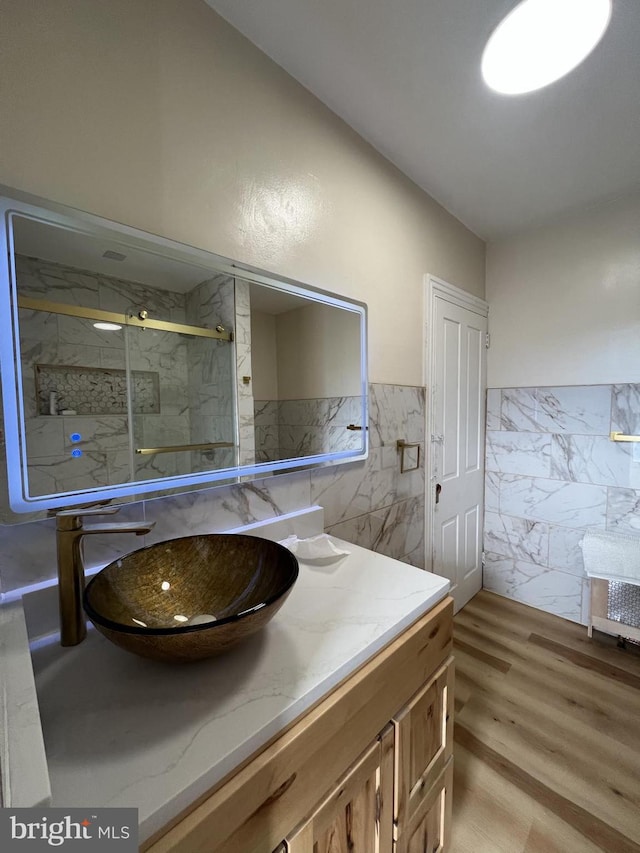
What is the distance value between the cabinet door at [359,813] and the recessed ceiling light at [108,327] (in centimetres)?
109

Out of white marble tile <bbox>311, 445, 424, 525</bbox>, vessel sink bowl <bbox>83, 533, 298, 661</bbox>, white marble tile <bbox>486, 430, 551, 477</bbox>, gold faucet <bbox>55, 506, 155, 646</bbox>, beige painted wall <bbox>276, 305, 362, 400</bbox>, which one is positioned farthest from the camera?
white marble tile <bbox>486, 430, 551, 477</bbox>

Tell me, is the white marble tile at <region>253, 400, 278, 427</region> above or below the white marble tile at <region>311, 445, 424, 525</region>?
above

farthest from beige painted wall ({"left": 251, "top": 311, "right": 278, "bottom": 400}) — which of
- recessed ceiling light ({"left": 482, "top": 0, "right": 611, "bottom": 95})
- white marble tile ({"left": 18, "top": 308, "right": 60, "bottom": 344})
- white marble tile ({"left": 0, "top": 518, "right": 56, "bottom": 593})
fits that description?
recessed ceiling light ({"left": 482, "top": 0, "right": 611, "bottom": 95})

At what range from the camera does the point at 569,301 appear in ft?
6.79

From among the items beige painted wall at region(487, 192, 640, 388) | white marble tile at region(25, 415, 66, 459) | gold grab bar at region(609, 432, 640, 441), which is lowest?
gold grab bar at region(609, 432, 640, 441)

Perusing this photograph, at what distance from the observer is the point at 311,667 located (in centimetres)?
64

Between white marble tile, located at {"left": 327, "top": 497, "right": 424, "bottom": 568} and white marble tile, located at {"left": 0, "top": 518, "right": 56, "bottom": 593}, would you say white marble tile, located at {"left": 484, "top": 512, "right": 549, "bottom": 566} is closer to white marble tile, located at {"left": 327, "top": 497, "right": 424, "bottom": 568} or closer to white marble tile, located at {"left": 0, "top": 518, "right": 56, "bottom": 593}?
white marble tile, located at {"left": 327, "top": 497, "right": 424, "bottom": 568}

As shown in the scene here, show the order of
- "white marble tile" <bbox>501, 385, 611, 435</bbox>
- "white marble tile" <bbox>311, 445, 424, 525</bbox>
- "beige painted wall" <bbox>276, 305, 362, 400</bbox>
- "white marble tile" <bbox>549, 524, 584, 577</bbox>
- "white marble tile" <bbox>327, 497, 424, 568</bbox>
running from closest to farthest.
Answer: "beige painted wall" <bbox>276, 305, 362, 400</bbox>
"white marble tile" <bbox>311, 445, 424, 525</bbox>
"white marble tile" <bbox>327, 497, 424, 568</bbox>
"white marble tile" <bbox>501, 385, 611, 435</bbox>
"white marble tile" <bbox>549, 524, 584, 577</bbox>

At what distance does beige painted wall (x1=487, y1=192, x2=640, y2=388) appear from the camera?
1877 mm

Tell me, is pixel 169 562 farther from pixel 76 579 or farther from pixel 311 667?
pixel 311 667

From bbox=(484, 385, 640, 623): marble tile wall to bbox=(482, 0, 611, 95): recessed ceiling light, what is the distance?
5.15 feet

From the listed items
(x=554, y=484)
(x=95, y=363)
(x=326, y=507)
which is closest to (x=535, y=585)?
(x=554, y=484)

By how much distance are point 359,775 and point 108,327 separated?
1155 millimetres

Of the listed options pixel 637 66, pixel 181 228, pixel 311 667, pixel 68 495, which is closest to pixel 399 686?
pixel 311 667
